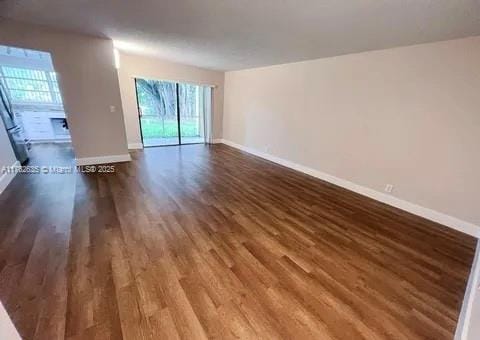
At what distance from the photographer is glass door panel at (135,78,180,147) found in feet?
22.3

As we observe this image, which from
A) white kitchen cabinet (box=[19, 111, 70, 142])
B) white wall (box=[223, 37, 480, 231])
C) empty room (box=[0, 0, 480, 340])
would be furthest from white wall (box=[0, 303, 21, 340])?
white kitchen cabinet (box=[19, 111, 70, 142])

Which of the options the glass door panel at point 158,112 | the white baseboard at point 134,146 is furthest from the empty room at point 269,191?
the glass door panel at point 158,112

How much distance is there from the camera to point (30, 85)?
6.01m

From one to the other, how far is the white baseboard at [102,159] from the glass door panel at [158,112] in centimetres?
172

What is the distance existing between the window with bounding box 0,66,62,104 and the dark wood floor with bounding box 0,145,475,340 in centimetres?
430

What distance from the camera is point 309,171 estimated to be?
4.63 metres

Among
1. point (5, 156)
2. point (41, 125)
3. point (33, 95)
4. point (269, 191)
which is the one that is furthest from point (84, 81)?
point (269, 191)

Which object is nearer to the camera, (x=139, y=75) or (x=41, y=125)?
(x=139, y=75)

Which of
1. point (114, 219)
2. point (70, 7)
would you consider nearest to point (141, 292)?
point (114, 219)

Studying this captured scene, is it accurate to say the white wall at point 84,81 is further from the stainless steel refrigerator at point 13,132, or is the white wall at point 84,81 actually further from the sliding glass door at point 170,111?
the sliding glass door at point 170,111

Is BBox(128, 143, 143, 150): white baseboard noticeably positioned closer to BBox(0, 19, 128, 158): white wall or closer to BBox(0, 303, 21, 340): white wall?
BBox(0, 19, 128, 158): white wall

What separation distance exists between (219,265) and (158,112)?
6650 mm

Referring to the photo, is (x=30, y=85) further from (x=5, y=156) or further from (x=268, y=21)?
(x=268, y=21)

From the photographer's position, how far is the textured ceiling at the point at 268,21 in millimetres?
1948
